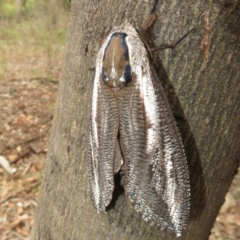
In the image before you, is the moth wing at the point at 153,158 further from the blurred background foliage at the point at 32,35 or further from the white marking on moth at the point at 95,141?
the blurred background foliage at the point at 32,35

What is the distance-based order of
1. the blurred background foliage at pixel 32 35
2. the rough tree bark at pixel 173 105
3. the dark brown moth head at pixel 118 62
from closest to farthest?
the rough tree bark at pixel 173 105, the dark brown moth head at pixel 118 62, the blurred background foliage at pixel 32 35

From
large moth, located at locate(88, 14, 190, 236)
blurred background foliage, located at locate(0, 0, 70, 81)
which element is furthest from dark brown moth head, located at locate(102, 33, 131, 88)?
blurred background foliage, located at locate(0, 0, 70, 81)

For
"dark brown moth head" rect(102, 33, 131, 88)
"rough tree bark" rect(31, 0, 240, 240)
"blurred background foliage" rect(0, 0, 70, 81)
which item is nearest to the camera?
"rough tree bark" rect(31, 0, 240, 240)

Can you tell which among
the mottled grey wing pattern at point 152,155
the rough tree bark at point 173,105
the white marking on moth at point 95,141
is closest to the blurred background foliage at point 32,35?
the rough tree bark at point 173,105

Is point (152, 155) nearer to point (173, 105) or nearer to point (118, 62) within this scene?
point (173, 105)

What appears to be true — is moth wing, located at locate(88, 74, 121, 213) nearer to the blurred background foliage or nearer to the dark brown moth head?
the dark brown moth head

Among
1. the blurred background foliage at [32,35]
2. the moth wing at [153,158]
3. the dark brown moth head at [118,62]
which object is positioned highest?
the blurred background foliage at [32,35]

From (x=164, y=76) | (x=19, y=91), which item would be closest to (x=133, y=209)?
(x=164, y=76)

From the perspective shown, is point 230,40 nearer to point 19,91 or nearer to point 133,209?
point 133,209
